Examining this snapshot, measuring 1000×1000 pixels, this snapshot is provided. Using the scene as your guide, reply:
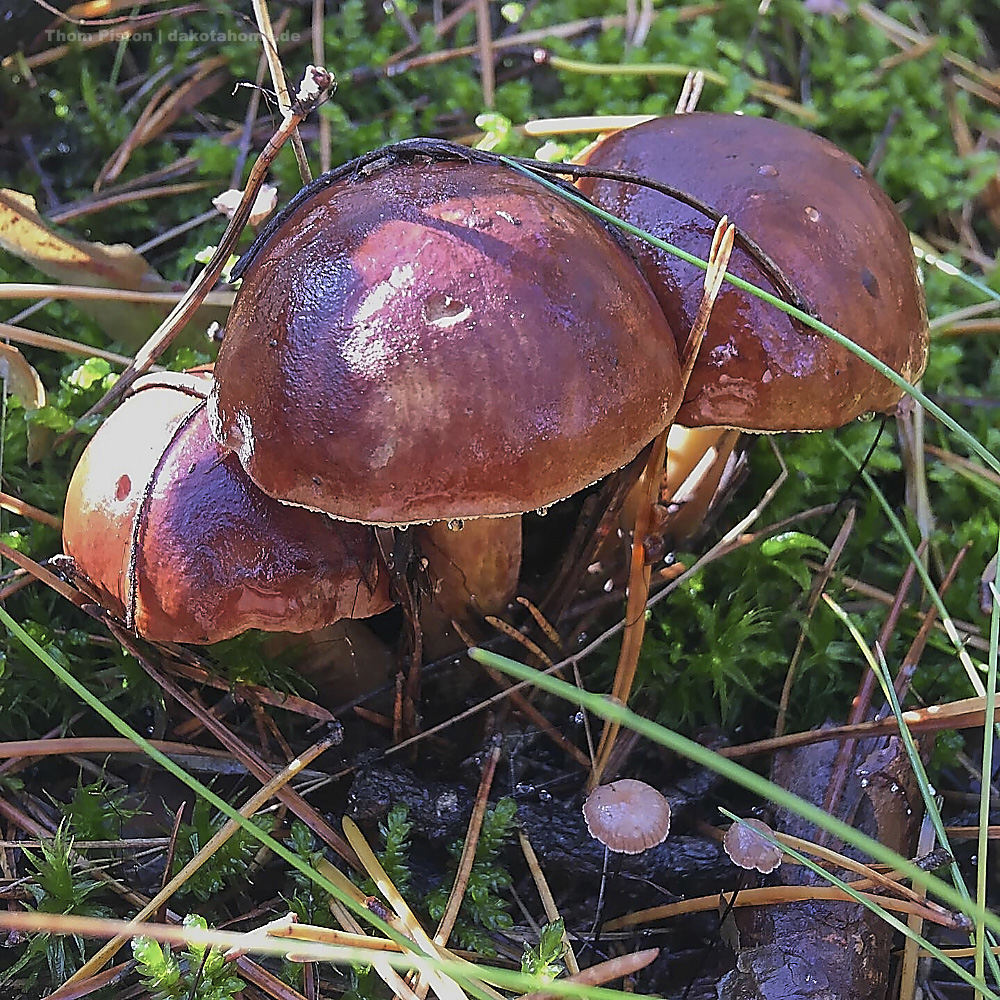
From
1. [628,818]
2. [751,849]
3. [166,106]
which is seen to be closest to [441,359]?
[628,818]

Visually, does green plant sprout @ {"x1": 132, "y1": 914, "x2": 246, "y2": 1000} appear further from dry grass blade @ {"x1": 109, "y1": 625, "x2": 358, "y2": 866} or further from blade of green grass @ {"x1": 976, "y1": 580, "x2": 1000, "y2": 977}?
blade of green grass @ {"x1": 976, "y1": 580, "x2": 1000, "y2": 977}

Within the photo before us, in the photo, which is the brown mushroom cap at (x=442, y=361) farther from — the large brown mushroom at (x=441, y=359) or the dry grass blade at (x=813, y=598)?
the dry grass blade at (x=813, y=598)

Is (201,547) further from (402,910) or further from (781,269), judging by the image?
(781,269)

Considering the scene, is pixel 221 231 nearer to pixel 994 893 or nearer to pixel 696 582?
pixel 696 582

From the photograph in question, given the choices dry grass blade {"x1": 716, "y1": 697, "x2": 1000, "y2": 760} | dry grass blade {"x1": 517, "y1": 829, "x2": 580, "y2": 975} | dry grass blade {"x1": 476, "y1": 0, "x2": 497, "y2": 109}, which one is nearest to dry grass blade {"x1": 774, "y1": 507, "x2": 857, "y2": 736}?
dry grass blade {"x1": 716, "y1": 697, "x2": 1000, "y2": 760}

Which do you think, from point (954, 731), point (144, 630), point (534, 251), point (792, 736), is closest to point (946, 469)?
point (954, 731)

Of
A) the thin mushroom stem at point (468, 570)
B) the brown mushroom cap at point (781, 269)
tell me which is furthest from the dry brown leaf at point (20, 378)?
the brown mushroom cap at point (781, 269)
